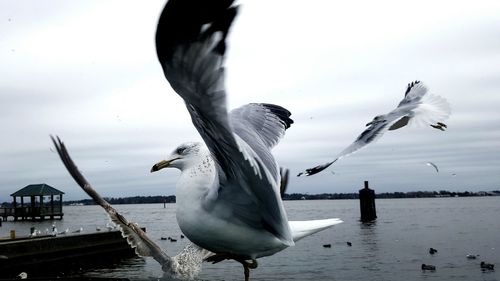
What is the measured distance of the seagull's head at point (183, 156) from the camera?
4582 mm

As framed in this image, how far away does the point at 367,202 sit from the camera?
64.9m

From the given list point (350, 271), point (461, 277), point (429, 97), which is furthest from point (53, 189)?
point (429, 97)

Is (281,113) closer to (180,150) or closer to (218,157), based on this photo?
(180,150)

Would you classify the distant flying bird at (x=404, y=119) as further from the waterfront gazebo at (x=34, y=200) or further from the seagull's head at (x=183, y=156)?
the waterfront gazebo at (x=34, y=200)

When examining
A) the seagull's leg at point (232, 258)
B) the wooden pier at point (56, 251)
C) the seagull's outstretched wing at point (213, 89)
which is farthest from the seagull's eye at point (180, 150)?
the wooden pier at point (56, 251)

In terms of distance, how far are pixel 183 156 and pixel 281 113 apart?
188 centimetres

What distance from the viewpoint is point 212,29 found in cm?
265

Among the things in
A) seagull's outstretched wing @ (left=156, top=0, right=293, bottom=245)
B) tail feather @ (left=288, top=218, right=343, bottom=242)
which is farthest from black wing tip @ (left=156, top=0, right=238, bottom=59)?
tail feather @ (left=288, top=218, right=343, bottom=242)

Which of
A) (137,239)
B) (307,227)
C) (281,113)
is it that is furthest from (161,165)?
(137,239)

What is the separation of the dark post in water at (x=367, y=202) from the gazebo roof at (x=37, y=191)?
118ft

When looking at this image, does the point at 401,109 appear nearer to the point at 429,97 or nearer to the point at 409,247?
the point at 429,97

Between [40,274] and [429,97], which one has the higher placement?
[429,97]

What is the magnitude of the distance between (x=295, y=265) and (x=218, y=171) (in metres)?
28.1

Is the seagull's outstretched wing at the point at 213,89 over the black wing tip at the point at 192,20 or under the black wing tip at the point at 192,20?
under
